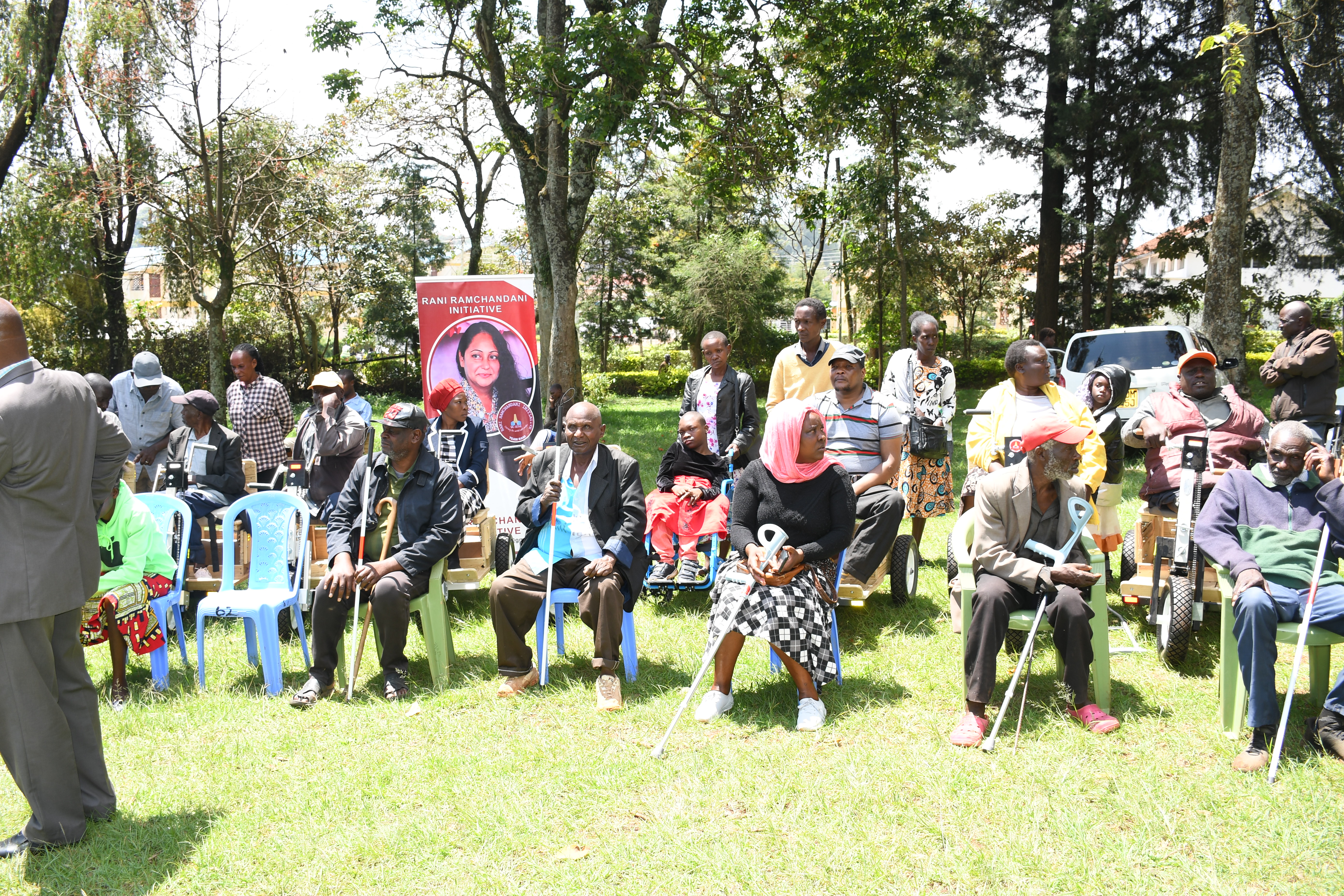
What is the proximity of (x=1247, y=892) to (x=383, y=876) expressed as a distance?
296 centimetres

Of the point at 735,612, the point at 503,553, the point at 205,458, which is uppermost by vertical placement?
the point at 205,458

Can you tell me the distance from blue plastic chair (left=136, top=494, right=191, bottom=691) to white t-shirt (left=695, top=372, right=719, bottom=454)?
3510mm

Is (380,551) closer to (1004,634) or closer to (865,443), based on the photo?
(865,443)

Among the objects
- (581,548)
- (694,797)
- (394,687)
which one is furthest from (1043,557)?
(394,687)

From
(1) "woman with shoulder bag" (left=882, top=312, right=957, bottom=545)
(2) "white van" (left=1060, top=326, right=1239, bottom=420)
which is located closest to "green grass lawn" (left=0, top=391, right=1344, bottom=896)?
(1) "woman with shoulder bag" (left=882, top=312, right=957, bottom=545)

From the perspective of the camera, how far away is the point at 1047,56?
1836 cm

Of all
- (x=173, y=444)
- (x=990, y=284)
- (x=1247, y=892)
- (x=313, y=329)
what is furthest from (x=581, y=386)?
(x=990, y=284)

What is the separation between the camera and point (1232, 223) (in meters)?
12.1

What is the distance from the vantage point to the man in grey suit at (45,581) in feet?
11.0

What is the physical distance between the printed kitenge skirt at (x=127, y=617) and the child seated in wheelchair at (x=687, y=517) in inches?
118

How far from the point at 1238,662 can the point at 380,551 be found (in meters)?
4.45

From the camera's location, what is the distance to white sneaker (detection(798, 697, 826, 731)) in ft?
14.7

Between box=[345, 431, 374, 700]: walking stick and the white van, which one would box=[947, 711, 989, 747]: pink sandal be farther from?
the white van

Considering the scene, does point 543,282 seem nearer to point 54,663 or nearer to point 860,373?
point 860,373
